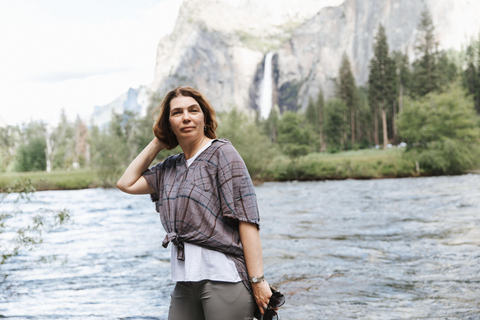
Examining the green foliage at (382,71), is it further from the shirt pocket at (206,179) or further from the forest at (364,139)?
the shirt pocket at (206,179)

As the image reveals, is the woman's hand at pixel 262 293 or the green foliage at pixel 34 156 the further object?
the green foliage at pixel 34 156

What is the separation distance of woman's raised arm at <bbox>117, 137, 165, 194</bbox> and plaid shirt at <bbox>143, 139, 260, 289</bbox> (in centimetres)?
37

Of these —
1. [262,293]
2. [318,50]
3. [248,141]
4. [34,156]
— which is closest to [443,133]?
[248,141]

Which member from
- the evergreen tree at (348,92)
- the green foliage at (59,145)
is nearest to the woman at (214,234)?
the evergreen tree at (348,92)

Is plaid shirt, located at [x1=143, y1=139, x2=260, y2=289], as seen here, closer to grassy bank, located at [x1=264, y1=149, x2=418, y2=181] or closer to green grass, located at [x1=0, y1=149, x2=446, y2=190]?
green grass, located at [x1=0, y1=149, x2=446, y2=190]

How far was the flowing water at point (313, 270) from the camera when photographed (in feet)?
22.9

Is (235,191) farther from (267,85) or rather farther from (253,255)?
(267,85)

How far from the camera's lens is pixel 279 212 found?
2244cm

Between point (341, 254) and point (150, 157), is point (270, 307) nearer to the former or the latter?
point (150, 157)

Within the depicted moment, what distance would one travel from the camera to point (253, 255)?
218cm

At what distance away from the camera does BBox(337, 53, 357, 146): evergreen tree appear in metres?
79.7

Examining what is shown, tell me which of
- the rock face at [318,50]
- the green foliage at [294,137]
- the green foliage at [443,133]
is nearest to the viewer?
the green foliage at [443,133]

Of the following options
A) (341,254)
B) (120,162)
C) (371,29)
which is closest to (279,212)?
(341,254)

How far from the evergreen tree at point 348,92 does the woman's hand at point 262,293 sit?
8005cm
